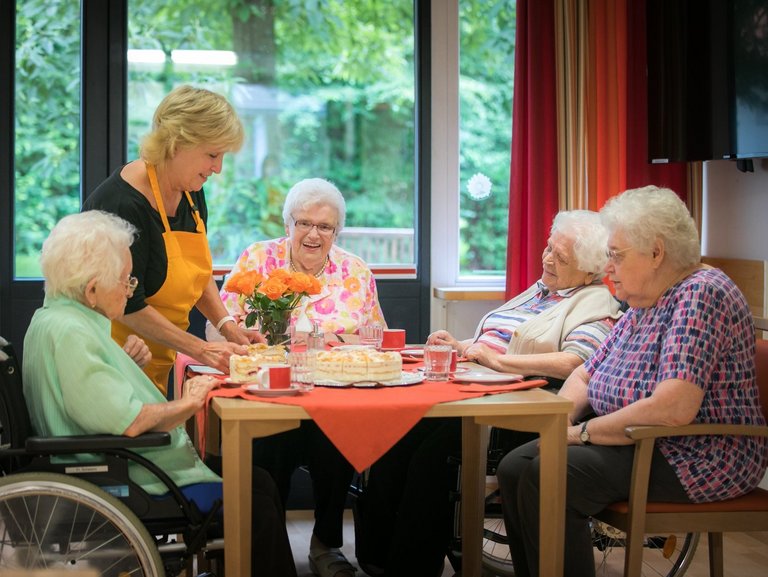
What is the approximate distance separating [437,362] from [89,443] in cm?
92

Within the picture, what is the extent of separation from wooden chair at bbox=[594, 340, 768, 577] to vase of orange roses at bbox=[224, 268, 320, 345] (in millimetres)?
1035

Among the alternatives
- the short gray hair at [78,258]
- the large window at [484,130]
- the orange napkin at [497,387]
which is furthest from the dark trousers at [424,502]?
the large window at [484,130]

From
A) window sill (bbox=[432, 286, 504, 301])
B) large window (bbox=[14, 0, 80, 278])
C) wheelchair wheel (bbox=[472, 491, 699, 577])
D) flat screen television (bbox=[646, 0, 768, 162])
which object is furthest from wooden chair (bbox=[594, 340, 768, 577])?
large window (bbox=[14, 0, 80, 278])

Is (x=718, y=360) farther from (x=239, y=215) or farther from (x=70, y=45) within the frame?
(x=70, y=45)

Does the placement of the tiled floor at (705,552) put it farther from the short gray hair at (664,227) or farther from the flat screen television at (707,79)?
the flat screen television at (707,79)

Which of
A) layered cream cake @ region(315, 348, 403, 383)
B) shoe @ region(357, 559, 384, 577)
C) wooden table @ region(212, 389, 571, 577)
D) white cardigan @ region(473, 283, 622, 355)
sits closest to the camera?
wooden table @ region(212, 389, 571, 577)

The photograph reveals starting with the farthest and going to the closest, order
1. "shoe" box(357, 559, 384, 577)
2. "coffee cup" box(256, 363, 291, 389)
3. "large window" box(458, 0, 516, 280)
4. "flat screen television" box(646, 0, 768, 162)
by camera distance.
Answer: "large window" box(458, 0, 516, 280)
"flat screen television" box(646, 0, 768, 162)
"shoe" box(357, 559, 384, 577)
"coffee cup" box(256, 363, 291, 389)

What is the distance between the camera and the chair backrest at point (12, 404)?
86.4 inches

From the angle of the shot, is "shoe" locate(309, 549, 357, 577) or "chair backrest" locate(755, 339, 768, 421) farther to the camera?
"shoe" locate(309, 549, 357, 577)

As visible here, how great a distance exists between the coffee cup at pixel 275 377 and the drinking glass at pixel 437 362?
1.35 feet

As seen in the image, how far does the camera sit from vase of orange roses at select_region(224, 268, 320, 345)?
114 inches

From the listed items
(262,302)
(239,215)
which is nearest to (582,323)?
(262,302)

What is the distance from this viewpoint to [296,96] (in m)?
4.81

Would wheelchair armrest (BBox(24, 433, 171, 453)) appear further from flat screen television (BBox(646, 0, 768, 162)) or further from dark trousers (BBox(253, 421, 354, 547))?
flat screen television (BBox(646, 0, 768, 162))
